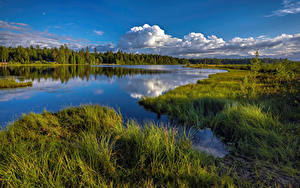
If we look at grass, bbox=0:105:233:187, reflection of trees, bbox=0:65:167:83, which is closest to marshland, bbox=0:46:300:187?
grass, bbox=0:105:233:187

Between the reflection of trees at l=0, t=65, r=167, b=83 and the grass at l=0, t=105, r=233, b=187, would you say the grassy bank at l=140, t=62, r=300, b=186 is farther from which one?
the reflection of trees at l=0, t=65, r=167, b=83

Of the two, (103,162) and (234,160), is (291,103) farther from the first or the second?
(103,162)

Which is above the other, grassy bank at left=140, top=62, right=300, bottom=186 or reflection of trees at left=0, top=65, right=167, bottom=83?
reflection of trees at left=0, top=65, right=167, bottom=83

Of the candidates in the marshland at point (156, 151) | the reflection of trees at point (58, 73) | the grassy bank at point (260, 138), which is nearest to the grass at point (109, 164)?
the marshland at point (156, 151)

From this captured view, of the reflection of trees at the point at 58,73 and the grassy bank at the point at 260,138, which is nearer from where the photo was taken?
the grassy bank at the point at 260,138

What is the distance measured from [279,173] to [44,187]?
6731 millimetres

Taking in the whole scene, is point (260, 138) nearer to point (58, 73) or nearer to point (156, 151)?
point (156, 151)

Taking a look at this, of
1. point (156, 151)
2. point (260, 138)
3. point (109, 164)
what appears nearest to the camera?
point (109, 164)

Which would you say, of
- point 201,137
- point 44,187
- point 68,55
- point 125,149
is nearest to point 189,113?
point 201,137

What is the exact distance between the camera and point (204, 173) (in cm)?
420

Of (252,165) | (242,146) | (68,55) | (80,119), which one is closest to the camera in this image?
(252,165)

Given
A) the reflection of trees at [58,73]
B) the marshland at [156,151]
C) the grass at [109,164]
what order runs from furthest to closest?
the reflection of trees at [58,73], the marshland at [156,151], the grass at [109,164]

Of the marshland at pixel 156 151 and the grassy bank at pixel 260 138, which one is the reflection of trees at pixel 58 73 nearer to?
the marshland at pixel 156 151

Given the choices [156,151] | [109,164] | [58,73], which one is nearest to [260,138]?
[156,151]
